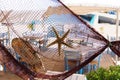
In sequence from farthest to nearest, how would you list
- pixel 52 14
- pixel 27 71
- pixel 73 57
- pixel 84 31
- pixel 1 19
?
pixel 73 57
pixel 52 14
pixel 1 19
pixel 84 31
pixel 27 71

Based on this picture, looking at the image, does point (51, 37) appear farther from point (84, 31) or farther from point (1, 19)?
point (1, 19)

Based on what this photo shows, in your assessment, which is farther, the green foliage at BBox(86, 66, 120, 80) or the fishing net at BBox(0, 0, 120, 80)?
the fishing net at BBox(0, 0, 120, 80)

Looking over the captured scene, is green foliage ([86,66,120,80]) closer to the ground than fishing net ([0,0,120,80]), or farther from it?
closer to the ground

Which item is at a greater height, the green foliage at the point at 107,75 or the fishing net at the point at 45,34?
the fishing net at the point at 45,34

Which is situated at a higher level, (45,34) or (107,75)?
(45,34)

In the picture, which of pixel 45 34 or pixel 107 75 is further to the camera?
pixel 45 34

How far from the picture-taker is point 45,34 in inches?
170

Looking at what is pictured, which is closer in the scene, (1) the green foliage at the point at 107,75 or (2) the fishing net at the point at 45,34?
(1) the green foliage at the point at 107,75

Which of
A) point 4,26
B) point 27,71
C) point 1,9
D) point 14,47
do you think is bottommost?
point 27,71

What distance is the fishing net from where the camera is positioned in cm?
400

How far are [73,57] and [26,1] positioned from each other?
6.43ft

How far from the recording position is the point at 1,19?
14.1 feet

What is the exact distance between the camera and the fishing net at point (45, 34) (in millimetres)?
3997

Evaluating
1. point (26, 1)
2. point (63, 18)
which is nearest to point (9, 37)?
point (26, 1)
